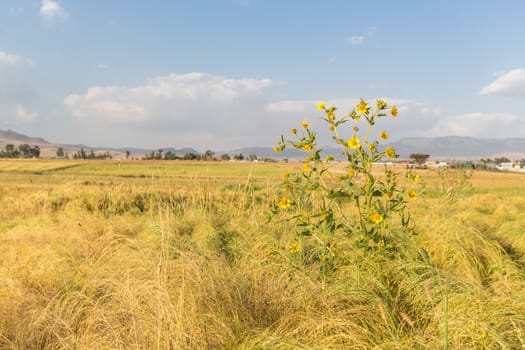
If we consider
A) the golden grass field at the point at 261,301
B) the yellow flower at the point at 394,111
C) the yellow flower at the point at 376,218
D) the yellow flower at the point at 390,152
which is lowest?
the golden grass field at the point at 261,301

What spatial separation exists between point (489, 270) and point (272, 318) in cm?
253

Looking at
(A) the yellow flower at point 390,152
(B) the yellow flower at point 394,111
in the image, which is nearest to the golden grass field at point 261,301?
(A) the yellow flower at point 390,152

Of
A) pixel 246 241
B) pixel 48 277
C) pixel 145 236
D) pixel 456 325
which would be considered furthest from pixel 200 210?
pixel 456 325

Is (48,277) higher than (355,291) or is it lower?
lower

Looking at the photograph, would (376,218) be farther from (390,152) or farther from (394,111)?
(394,111)

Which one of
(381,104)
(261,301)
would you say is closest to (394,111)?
(381,104)

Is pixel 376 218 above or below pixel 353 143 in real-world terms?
below

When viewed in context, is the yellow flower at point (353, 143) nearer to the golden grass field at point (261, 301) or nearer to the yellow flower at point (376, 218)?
the yellow flower at point (376, 218)

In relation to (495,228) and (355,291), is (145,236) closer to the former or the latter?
(355,291)

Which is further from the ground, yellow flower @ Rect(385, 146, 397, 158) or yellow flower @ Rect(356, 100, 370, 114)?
yellow flower @ Rect(356, 100, 370, 114)

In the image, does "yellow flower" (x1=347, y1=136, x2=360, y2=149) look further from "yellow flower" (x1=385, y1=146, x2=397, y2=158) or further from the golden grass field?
the golden grass field

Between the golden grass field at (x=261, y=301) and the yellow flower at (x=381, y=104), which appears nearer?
the golden grass field at (x=261, y=301)

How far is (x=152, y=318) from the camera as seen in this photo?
7.48 ft

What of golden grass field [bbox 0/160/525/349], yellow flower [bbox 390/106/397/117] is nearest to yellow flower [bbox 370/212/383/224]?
golden grass field [bbox 0/160/525/349]
